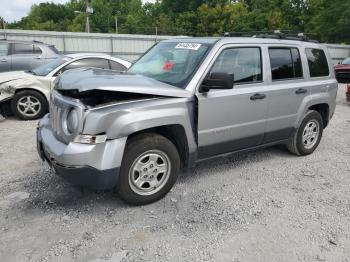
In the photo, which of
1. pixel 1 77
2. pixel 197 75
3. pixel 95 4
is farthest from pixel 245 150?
pixel 95 4

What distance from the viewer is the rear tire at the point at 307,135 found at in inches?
211

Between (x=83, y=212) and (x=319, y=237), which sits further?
(x=83, y=212)

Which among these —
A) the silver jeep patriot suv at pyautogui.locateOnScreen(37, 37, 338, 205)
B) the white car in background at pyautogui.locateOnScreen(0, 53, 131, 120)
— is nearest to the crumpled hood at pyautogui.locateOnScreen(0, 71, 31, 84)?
the white car in background at pyautogui.locateOnScreen(0, 53, 131, 120)

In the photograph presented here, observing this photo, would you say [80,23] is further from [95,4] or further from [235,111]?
[235,111]

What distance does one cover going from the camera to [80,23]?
6925cm

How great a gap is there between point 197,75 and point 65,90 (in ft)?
4.70

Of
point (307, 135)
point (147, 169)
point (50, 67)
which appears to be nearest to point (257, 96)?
point (307, 135)

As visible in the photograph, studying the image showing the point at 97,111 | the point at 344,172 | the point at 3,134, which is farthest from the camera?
the point at 3,134

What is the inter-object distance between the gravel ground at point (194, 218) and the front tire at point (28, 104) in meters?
2.71

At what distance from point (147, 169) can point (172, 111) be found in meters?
0.67

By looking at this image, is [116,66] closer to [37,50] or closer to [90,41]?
[37,50]

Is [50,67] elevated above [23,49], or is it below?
below

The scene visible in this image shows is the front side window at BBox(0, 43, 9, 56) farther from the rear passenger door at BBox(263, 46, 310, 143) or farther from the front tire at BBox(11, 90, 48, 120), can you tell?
the rear passenger door at BBox(263, 46, 310, 143)

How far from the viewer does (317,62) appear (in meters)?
5.46
